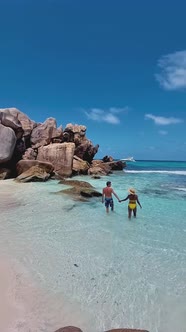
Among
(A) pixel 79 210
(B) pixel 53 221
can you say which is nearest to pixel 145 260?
(B) pixel 53 221

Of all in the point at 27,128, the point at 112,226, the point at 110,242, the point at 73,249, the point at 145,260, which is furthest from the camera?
the point at 27,128

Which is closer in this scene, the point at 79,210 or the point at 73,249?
the point at 73,249

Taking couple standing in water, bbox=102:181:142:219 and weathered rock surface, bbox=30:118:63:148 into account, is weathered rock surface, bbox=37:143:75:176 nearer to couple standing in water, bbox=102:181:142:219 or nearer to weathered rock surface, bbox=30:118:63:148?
weathered rock surface, bbox=30:118:63:148

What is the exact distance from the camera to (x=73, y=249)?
263 inches

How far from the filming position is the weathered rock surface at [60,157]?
2553 cm

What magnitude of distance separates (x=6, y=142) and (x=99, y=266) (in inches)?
701

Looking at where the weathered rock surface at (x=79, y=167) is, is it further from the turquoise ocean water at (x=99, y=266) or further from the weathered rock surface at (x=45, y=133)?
the turquoise ocean water at (x=99, y=266)

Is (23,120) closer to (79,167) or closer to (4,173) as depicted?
(79,167)

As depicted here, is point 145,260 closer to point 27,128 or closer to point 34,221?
point 34,221

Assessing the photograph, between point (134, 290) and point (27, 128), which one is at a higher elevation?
point (27, 128)

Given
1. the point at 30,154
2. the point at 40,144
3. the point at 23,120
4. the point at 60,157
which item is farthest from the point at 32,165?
the point at 23,120

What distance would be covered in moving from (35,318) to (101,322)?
93 centimetres

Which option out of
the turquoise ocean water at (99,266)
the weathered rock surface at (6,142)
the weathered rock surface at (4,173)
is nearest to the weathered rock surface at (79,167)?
the weathered rock surface at (4,173)

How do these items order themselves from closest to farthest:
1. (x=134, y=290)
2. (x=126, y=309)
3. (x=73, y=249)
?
(x=126, y=309) < (x=134, y=290) < (x=73, y=249)
